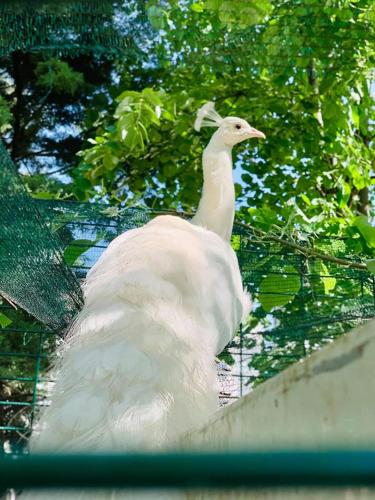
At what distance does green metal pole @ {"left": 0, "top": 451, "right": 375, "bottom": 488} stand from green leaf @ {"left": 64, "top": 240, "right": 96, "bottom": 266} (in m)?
1.86

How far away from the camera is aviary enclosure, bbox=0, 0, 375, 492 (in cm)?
160

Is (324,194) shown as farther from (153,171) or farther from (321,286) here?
(321,286)

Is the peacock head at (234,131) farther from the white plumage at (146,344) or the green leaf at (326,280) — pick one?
the white plumage at (146,344)

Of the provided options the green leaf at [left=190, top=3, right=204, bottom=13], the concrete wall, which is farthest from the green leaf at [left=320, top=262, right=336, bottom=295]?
the concrete wall

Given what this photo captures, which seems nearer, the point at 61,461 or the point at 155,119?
the point at 61,461

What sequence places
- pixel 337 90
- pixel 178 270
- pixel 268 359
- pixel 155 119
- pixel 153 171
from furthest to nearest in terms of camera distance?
1. pixel 153 171
2. pixel 337 90
3. pixel 155 119
4. pixel 268 359
5. pixel 178 270

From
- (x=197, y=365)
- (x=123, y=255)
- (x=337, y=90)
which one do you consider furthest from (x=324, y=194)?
(x=197, y=365)

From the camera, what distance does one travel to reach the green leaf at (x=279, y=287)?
2.14 metres

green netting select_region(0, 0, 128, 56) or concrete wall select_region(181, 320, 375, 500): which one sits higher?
green netting select_region(0, 0, 128, 56)

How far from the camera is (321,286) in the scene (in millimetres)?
2260

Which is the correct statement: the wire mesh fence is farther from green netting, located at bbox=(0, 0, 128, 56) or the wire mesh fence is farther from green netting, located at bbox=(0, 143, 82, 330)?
green netting, located at bbox=(0, 0, 128, 56)

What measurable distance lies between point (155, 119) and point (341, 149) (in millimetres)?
1158

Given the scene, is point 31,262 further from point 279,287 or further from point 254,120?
point 254,120

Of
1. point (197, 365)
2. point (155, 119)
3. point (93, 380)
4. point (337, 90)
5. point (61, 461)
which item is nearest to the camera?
point (61, 461)
